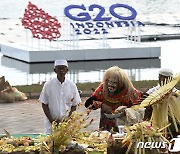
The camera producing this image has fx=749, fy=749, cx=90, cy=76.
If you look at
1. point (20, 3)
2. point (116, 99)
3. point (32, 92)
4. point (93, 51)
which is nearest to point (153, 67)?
point (93, 51)

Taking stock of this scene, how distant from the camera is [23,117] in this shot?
46.2ft

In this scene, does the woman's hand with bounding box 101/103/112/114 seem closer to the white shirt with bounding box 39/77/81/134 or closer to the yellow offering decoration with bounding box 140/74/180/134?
the white shirt with bounding box 39/77/81/134

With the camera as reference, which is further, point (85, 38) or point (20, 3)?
point (20, 3)

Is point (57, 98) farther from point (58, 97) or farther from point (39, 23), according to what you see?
point (39, 23)

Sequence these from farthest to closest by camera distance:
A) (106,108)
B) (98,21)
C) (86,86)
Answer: (98,21) → (86,86) → (106,108)

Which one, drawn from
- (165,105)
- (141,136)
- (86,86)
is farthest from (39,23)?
(141,136)

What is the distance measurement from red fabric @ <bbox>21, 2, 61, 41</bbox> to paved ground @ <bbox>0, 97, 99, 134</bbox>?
611 cm

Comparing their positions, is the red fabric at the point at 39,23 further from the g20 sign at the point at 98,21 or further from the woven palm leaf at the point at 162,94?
the woven palm leaf at the point at 162,94

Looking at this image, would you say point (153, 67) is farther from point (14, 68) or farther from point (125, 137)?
point (125, 137)

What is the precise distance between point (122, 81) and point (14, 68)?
1246 cm

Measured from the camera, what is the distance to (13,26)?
32656 mm

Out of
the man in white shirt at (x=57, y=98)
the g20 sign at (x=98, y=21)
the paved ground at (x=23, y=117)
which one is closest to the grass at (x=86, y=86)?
the paved ground at (x=23, y=117)

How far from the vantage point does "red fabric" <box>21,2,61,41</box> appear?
21328 mm

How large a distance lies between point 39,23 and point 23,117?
7.62 meters
